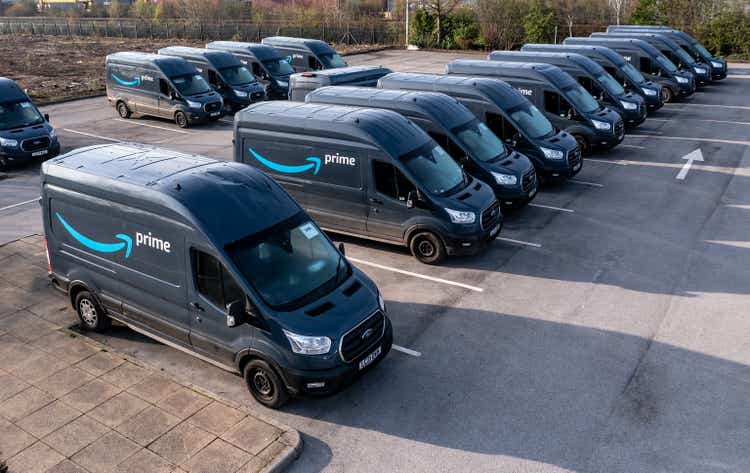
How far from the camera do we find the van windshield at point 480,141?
13.9 meters

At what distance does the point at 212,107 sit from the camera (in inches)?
885

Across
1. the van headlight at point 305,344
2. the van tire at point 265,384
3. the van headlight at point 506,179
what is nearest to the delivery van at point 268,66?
the van headlight at point 506,179

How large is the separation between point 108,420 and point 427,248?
20.2ft

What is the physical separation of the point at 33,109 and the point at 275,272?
549 inches

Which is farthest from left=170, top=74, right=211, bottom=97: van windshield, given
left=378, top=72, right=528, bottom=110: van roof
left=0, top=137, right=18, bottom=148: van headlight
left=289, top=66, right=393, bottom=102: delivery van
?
left=378, top=72, right=528, bottom=110: van roof

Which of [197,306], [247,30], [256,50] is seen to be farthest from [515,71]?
[247,30]

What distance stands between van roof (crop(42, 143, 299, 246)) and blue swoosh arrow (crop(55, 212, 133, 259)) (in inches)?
19.3

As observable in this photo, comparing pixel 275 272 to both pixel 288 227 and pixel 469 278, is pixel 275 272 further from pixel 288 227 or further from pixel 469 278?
pixel 469 278

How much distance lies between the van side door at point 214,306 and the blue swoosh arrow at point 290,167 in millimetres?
4710

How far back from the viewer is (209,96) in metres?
22.6

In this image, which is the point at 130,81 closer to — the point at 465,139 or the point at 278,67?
the point at 278,67

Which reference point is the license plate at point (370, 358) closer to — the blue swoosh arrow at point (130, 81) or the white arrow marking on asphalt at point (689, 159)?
the white arrow marking on asphalt at point (689, 159)

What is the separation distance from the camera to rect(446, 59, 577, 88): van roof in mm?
17953

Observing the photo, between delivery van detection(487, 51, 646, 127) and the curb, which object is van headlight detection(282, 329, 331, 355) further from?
delivery van detection(487, 51, 646, 127)
